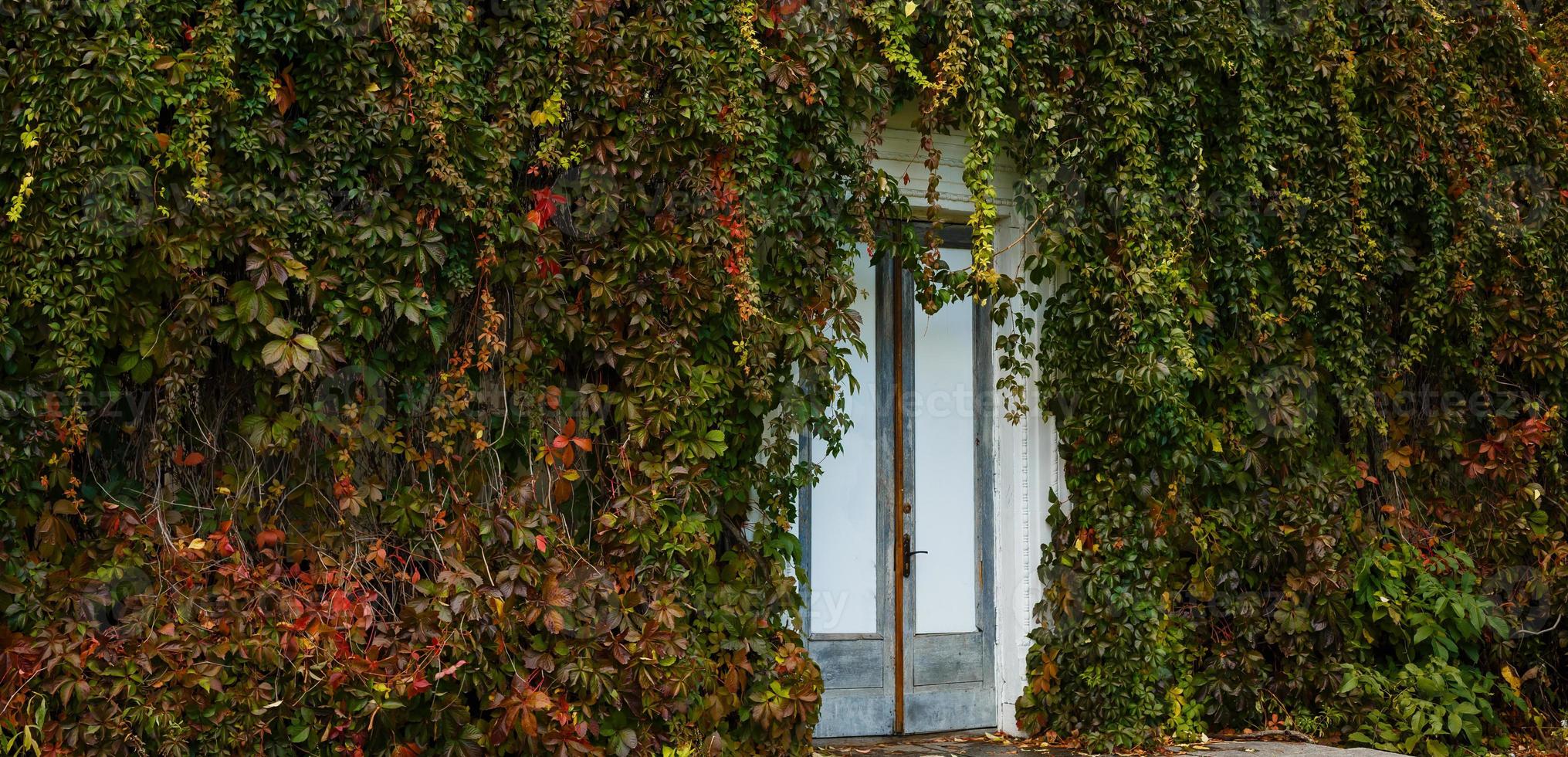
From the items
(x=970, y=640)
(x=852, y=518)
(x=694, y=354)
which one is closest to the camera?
(x=694, y=354)

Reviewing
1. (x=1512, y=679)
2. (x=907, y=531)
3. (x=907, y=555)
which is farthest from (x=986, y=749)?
(x=1512, y=679)

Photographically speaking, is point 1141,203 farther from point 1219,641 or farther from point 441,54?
point 441,54

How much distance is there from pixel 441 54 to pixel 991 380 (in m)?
2.97

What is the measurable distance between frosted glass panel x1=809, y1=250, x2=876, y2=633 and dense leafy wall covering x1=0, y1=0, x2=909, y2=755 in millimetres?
422

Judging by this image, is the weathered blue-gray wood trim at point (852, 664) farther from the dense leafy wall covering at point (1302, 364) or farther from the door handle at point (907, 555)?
the dense leafy wall covering at point (1302, 364)

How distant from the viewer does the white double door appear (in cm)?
522

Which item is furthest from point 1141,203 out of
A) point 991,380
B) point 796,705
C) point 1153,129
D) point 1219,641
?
point 796,705

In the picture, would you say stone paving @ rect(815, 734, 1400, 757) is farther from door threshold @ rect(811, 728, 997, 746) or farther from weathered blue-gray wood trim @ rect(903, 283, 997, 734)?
weathered blue-gray wood trim @ rect(903, 283, 997, 734)

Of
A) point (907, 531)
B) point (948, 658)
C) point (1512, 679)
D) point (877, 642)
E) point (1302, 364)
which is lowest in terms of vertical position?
point (1512, 679)

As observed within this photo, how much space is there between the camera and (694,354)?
4570 mm

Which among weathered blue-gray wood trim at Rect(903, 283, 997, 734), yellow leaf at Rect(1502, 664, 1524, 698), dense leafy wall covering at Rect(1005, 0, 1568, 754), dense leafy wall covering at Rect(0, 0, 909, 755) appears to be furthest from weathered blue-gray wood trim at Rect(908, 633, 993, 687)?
yellow leaf at Rect(1502, 664, 1524, 698)

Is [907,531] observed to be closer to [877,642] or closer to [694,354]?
[877,642]

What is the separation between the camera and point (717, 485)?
4582 mm

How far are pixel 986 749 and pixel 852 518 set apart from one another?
1212mm
